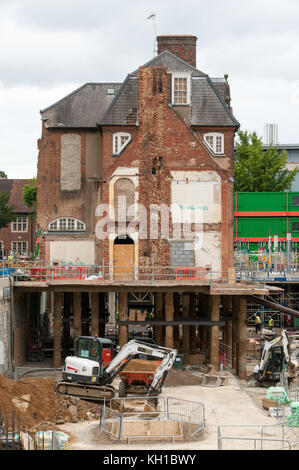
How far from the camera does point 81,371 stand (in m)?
28.3

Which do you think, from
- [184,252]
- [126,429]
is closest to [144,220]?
[184,252]

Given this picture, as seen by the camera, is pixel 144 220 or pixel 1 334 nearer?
pixel 1 334

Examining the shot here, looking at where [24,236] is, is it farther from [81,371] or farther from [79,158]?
[81,371]

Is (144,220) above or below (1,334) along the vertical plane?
above

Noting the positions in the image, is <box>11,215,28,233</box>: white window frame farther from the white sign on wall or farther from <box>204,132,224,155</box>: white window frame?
the white sign on wall

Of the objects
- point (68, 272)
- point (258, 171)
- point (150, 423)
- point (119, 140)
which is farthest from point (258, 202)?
point (150, 423)

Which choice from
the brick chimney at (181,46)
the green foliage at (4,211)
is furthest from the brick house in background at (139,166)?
the green foliage at (4,211)

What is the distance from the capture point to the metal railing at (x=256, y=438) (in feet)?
70.6

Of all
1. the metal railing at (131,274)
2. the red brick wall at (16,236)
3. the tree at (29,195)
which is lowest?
the metal railing at (131,274)

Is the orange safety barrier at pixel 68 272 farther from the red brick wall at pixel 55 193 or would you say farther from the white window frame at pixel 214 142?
the white window frame at pixel 214 142

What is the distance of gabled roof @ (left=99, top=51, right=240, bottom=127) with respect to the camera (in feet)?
138

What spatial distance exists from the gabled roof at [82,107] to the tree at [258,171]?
98.1ft

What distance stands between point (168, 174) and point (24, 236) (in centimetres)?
4521

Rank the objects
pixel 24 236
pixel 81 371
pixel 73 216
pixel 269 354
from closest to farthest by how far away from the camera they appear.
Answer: pixel 81 371
pixel 269 354
pixel 73 216
pixel 24 236
